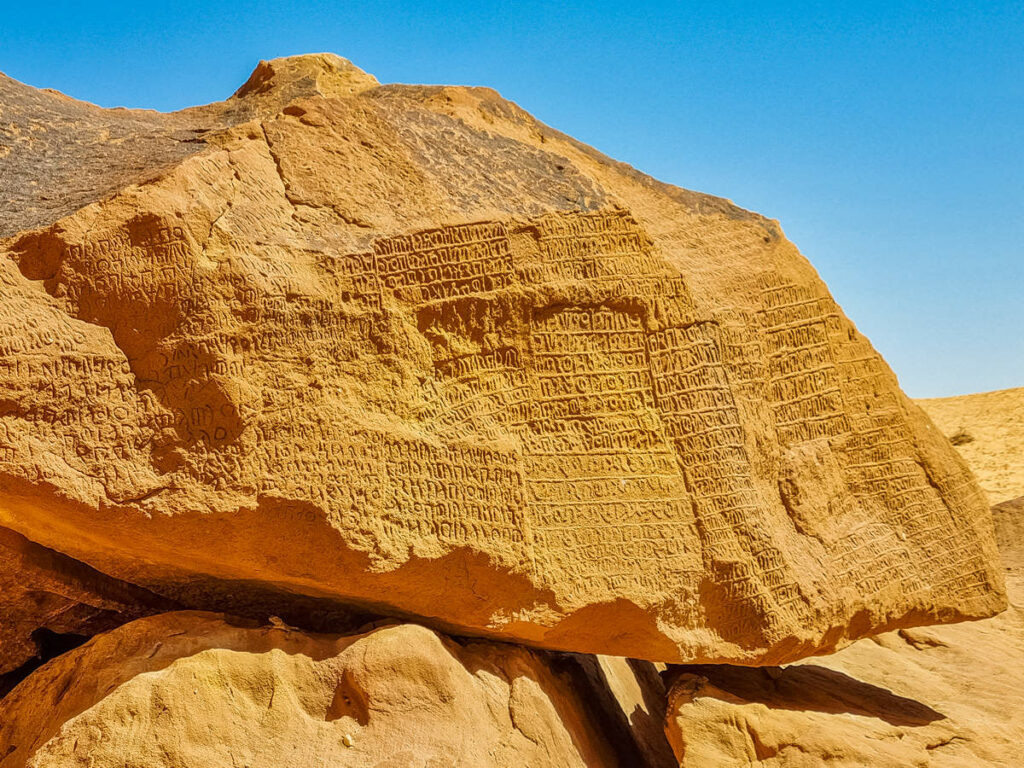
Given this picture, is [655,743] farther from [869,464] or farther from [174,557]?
[174,557]

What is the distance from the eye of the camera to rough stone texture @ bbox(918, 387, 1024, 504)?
12500 mm

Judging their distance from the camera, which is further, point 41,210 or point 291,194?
point 291,194

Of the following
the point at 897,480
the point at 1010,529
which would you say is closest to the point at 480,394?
the point at 897,480

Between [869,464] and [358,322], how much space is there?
280cm

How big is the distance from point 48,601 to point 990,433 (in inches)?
591

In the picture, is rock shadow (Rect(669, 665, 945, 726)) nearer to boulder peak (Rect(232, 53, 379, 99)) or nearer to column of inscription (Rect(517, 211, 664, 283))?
column of inscription (Rect(517, 211, 664, 283))

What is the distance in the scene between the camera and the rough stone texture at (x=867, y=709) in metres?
4.31

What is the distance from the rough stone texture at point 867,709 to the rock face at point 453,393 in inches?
12.6

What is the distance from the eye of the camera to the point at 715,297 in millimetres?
4695

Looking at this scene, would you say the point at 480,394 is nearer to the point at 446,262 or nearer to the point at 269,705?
the point at 446,262

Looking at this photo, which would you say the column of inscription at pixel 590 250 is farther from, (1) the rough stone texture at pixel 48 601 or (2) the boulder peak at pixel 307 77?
(1) the rough stone texture at pixel 48 601

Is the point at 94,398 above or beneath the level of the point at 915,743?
above

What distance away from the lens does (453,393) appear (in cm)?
425

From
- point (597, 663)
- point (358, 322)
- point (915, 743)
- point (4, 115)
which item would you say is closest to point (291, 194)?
point (358, 322)
